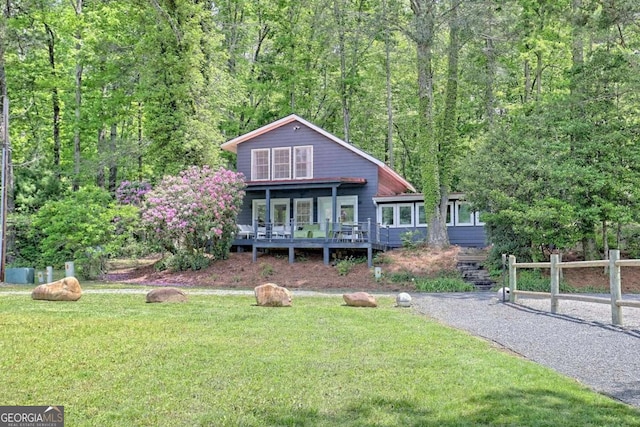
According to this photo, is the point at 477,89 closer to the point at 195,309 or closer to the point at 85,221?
the point at 85,221

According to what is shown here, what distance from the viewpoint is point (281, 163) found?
85.3ft

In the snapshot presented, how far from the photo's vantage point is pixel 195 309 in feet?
32.6

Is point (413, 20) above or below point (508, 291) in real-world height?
above

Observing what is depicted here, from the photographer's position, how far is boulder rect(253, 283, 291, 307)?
11.0 meters

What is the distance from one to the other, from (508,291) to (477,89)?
2345 centimetres

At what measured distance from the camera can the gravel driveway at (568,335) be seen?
5305 mm

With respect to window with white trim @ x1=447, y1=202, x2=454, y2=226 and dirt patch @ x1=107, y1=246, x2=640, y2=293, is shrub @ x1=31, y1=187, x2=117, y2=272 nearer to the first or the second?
dirt patch @ x1=107, y1=246, x2=640, y2=293

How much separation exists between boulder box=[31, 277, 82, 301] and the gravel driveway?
741 centimetres

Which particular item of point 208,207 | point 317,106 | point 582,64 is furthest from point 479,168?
point 317,106

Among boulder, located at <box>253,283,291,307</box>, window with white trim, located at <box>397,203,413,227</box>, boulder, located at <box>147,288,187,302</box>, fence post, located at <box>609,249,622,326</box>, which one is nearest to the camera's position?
fence post, located at <box>609,249,622,326</box>

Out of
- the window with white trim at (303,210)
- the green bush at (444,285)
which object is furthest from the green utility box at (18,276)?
the green bush at (444,285)

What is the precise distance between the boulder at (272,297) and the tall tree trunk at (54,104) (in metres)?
19.3

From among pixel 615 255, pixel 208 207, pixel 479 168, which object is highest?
pixel 479 168

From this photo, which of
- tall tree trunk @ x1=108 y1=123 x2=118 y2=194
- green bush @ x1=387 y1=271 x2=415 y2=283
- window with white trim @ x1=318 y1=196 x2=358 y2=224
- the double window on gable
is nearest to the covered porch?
window with white trim @ x1=318 y1=196 x2=358 y2=224
